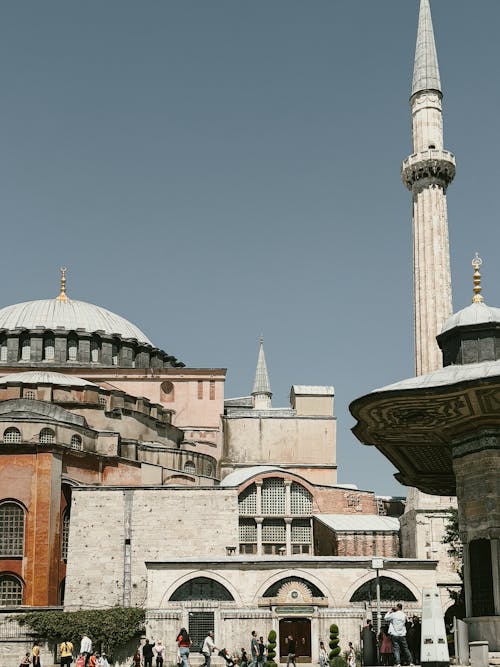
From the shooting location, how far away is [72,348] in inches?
1874

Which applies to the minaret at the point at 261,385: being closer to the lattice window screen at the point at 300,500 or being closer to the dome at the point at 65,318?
the dome at the point at 65,318

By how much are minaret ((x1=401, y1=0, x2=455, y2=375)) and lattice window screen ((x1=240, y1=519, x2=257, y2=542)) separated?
814 cm

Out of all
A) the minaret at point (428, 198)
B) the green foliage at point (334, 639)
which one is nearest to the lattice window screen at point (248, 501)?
the minaret at point (428, 198)

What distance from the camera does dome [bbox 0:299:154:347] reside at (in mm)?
50312

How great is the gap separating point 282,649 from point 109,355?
72.4 ft

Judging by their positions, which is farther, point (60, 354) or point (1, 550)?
point (60, 354)

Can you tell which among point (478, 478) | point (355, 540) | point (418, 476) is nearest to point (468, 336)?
point (478, 478)

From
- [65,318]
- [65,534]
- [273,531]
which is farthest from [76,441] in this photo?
[65,318]

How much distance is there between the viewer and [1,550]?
32906 mm

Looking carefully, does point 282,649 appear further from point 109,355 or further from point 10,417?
point 109,355

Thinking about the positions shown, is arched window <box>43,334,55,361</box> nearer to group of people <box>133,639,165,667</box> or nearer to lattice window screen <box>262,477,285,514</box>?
lattice window screen <box>262,477,285,514</box>

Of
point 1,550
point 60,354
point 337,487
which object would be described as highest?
point 60,354

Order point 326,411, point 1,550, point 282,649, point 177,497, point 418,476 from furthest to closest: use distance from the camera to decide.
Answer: point 326,411
point 177,497
point 1,550
point 282,649
point 418,476

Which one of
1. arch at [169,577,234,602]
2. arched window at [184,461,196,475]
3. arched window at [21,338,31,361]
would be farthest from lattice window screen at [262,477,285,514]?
arched window at [21,338,31,361]
